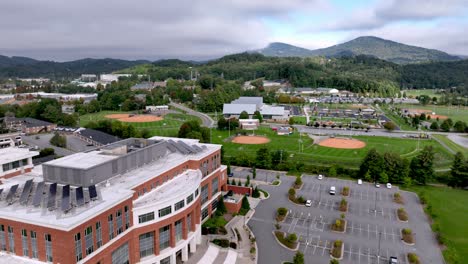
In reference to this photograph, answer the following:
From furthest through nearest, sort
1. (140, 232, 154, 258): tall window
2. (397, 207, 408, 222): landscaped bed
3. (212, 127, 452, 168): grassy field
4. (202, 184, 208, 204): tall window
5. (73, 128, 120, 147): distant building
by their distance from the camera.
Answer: (73, 128, 120, 147): distant building, (212, 127, 452, 168): grassy field, (397, 207, 408, 222): landscaped bed, (202, 184, 208, 204): tall window, (140, 232, 154, 258): tall window

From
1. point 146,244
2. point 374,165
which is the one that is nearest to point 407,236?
point 374,165

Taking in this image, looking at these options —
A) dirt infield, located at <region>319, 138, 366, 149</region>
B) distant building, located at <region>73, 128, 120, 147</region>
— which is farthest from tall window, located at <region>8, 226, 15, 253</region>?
dirt infield, located at <region>319, 138, 366, 149</region>

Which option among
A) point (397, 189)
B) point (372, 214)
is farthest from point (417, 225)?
point (397, 189)

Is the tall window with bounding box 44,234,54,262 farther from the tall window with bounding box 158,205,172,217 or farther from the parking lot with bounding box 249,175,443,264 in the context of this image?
the parking lot with bounding box 249,175,443,264

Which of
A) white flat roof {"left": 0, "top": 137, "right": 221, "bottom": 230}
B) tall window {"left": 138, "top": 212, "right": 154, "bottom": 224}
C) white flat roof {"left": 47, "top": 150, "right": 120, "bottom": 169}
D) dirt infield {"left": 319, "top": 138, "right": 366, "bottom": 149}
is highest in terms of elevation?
white flat roof {"left": 47, "top": 150, "right": 120, "bottom": 169}

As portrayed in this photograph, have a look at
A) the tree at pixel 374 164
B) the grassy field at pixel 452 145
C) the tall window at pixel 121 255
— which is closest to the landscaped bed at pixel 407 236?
the tree at pixel 374 164

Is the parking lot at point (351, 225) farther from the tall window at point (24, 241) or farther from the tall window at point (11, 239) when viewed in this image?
the tall window at point (11, 239)
